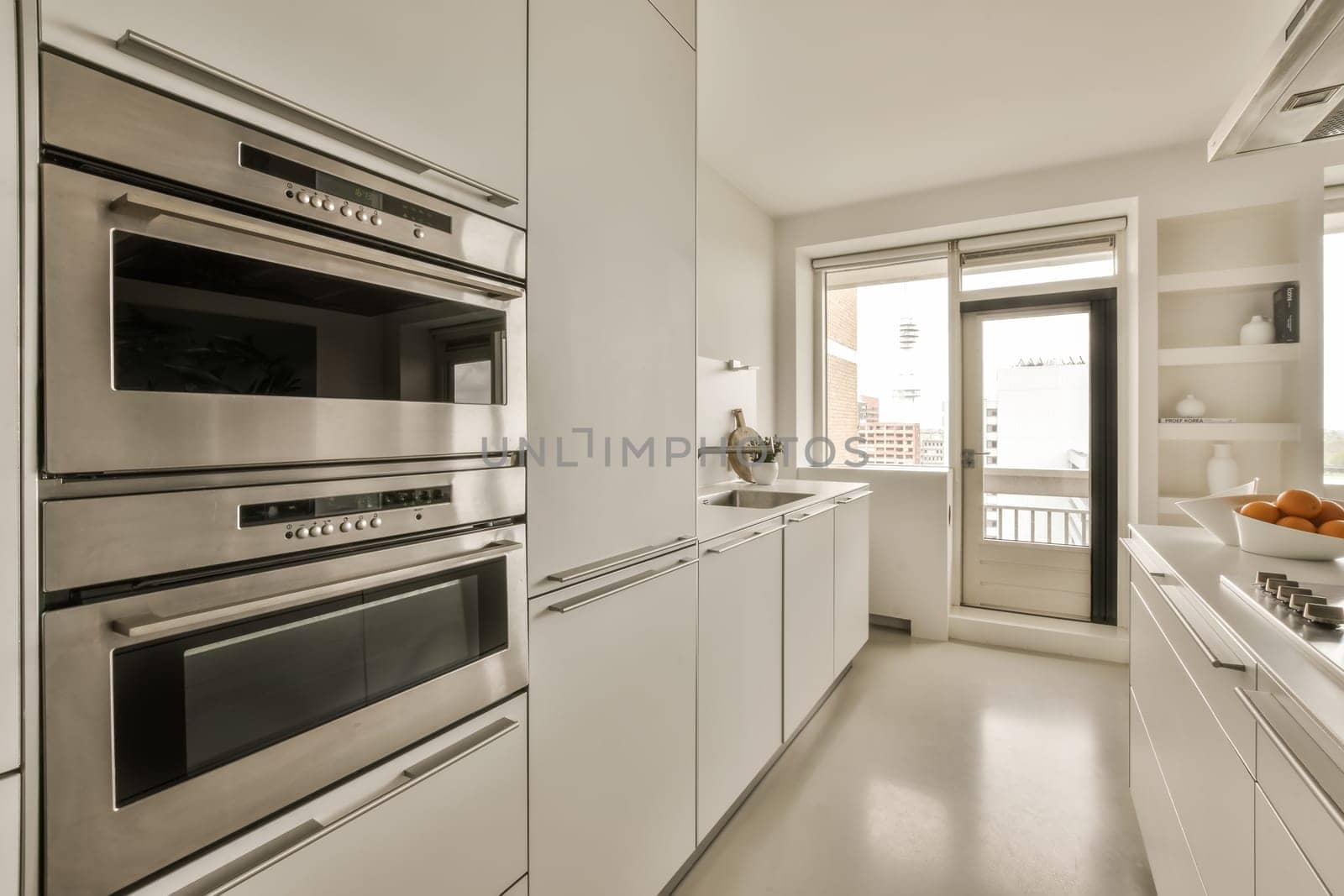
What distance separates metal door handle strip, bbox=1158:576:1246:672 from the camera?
39.4 inches

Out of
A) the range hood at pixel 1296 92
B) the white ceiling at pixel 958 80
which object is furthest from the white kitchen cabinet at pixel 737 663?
the white ceiling at pixel 958 80

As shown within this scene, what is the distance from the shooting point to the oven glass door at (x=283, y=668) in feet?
2.34

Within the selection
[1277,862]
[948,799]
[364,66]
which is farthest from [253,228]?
[948,799]

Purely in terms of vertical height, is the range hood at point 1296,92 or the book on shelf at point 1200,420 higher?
the range hood at point 1296,92

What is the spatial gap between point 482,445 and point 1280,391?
158 inches

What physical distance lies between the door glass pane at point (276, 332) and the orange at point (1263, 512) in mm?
1686

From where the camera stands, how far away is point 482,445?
1115 millimetres

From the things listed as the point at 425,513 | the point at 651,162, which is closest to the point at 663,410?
the point at 651,162

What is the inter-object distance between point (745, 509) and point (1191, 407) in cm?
262

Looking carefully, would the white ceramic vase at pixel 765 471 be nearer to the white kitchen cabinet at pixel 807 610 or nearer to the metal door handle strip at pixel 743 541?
the white kitchen cabinet at pixel 807 610

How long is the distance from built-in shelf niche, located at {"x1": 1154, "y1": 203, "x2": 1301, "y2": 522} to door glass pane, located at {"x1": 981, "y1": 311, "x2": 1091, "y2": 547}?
425 millimetres

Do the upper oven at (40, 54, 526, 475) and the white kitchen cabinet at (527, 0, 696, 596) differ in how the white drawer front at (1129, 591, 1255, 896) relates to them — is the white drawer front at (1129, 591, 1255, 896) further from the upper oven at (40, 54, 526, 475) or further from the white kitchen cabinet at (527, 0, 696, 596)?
the upper oven at (40, 54, 526, 475)

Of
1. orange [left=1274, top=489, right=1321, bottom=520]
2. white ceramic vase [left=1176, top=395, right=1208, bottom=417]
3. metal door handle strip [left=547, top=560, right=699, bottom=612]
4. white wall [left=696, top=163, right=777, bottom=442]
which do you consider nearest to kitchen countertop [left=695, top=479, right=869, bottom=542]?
metal door handle strip [left=547, top=560, right=699, bottom=612]

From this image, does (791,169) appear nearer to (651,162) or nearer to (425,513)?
(651,162)
